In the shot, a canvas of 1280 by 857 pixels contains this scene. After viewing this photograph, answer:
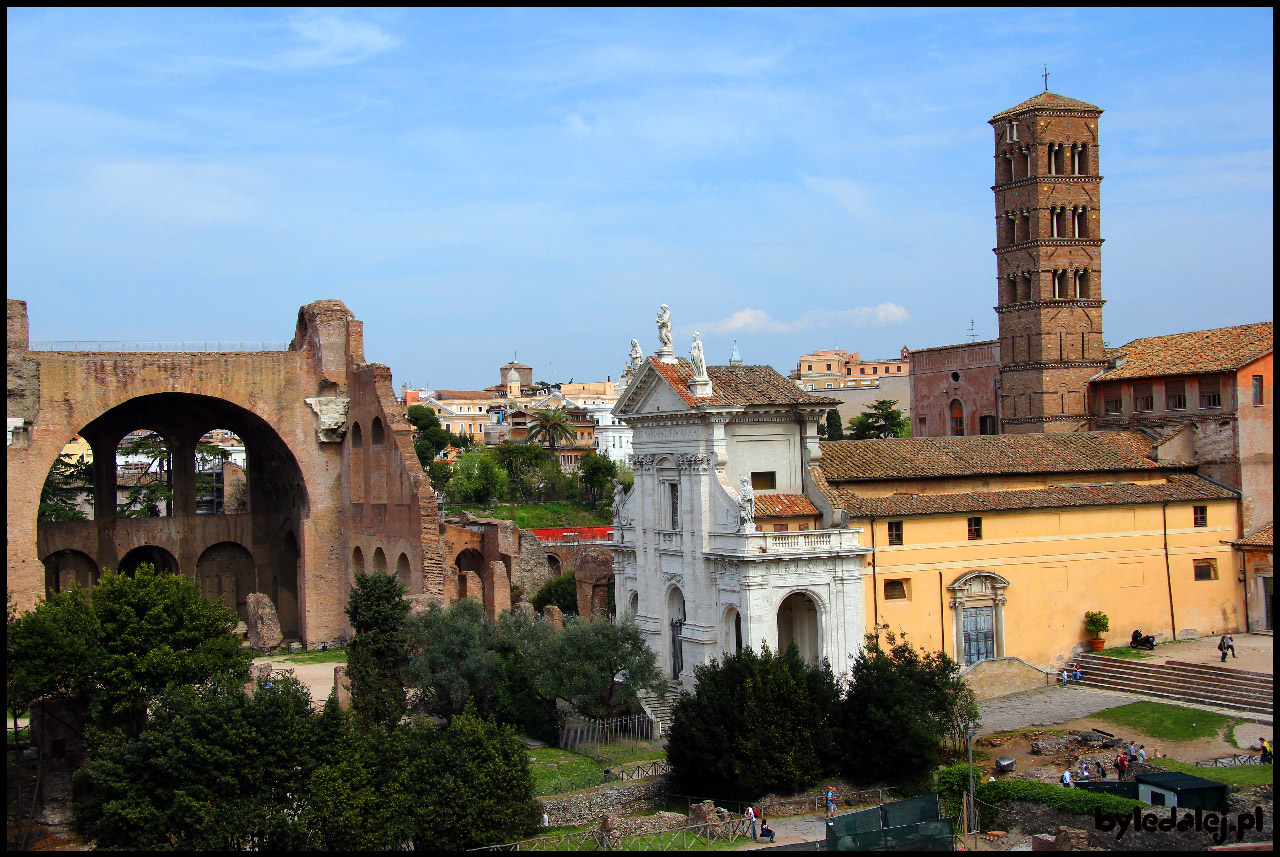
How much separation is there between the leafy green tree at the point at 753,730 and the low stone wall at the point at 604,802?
0.74 metres

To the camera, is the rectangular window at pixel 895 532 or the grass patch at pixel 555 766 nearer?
the grass patch at pixel 555 766

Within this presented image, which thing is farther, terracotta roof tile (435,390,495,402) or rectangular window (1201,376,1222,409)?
terracotta roof tile (435,390,495,402)

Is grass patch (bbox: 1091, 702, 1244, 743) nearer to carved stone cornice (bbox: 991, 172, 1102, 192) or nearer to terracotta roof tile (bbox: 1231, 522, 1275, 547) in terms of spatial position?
terracotta roof tile (bbox: 1231, 522, 1275, 547)

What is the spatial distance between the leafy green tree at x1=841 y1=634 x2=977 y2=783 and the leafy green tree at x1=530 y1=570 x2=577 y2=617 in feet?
72.4

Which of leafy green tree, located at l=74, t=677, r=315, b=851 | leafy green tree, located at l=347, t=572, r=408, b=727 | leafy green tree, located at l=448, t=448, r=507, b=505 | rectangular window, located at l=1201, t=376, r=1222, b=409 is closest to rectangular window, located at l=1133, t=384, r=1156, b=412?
rectangular window, located at l=1201, t=376, r=1222, b=409

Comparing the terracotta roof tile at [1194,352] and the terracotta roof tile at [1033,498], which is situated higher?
the terracotta roof tile at [1194,352]

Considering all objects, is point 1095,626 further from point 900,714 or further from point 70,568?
point 70,568

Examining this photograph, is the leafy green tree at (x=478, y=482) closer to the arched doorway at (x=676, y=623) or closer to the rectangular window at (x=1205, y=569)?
the arched doorway at (x=676, y=623)

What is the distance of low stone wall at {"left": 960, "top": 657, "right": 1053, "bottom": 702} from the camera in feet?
121

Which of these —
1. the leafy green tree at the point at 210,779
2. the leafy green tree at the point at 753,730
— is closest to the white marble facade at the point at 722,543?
the leafy green tree at the point at 753,730

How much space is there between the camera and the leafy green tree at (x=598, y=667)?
119 ft

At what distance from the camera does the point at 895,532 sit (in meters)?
37.4

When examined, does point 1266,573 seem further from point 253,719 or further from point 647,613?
point 253,719

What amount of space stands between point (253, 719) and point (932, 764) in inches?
625
